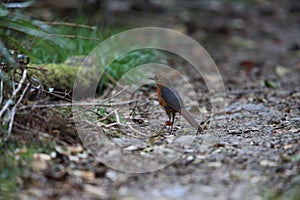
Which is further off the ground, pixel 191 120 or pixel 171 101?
pixel 171 101

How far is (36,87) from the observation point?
3152 millimetres

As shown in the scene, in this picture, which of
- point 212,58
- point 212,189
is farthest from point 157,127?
point 212,58

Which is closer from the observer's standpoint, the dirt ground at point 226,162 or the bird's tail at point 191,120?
the dirt ground at point 226,162

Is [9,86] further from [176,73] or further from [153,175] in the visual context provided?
[176,73]

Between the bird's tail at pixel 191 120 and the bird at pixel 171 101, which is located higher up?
the bird at pixel 171 101

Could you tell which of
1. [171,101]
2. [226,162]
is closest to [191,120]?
[171,101]

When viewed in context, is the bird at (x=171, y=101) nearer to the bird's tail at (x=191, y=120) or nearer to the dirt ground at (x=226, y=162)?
the bird's tail at (x=191, y=120)

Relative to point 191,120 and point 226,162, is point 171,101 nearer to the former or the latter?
point 191,120

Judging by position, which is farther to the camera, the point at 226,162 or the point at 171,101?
the point at 171,101

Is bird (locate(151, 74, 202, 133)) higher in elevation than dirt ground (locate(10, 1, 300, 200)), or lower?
higher

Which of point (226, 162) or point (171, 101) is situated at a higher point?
point (171, 101)

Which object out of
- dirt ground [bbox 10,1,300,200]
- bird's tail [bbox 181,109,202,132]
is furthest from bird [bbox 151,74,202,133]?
dirt ground [bbox 10,1,300,200]

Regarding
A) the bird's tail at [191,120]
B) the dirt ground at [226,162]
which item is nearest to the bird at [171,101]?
the bird's tail at [191,120]

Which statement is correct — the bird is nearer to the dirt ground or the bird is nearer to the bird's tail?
the bird's tail
